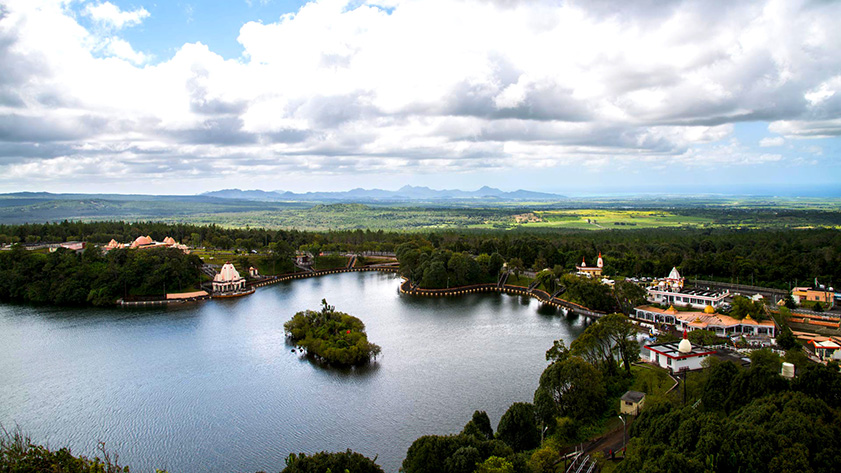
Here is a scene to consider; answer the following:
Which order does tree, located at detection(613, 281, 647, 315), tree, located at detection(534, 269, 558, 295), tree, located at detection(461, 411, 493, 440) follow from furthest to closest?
tree, located at detection(534, 269, 558, 295) → tree, located at detection(613, 281, 647, 315) → tree, located at detection(461, 411, 493, 440)

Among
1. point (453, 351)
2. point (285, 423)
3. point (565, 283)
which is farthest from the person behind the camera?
point (565, 283)

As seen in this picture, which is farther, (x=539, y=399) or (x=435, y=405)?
(x=435, y=405)

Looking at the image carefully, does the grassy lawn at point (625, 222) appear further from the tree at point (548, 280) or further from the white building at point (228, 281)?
the white building at point (228, 281)

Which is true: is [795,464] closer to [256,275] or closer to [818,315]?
[818,315]

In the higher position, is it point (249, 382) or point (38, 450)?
point (38, 450)

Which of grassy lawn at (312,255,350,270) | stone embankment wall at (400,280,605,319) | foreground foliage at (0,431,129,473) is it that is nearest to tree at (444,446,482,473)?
foreground foliage at (0,431,129,473)

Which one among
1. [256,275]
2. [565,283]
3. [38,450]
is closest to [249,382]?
[38,450]

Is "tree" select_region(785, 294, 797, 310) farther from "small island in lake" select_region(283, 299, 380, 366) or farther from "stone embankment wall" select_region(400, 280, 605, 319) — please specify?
"small island in lake" select_region(283, 299, 380, 366)

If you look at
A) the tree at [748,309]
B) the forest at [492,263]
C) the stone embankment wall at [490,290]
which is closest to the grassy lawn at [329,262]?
the forest at [492,263]
